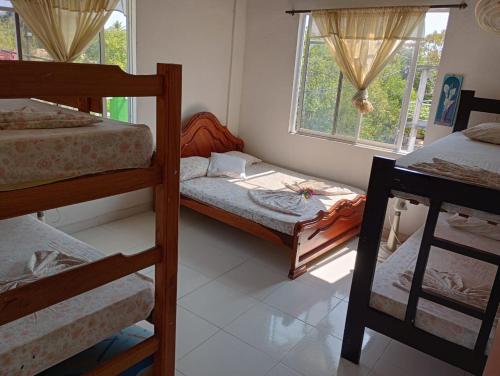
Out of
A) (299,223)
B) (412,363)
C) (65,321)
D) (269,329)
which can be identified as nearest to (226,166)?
(299,223)

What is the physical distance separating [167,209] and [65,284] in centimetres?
42

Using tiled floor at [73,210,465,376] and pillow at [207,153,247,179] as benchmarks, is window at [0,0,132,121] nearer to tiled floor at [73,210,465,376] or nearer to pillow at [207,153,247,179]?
pillow at [207,153,247,179]

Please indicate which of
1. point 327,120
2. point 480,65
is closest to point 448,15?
point 480,65

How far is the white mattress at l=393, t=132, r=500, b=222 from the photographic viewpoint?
71.3 inches

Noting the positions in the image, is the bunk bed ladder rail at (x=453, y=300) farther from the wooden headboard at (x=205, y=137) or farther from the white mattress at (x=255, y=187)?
the wooden headboard at (x=205, y=137)

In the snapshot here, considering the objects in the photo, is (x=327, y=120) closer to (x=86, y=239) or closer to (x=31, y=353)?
(x=86, y=239)

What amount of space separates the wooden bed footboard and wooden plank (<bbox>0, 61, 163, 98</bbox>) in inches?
79.0

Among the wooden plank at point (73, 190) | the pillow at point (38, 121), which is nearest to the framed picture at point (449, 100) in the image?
the wooden plank at point (73, 190)

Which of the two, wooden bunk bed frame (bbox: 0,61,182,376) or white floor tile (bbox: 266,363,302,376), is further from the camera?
white floor tile (bbox: 266,363,302,376)

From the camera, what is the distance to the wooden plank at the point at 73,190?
105 centimetres

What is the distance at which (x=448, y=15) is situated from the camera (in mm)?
3463

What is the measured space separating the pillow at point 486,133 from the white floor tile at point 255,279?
5.69 ft

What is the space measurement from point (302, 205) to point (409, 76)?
64.6 inches

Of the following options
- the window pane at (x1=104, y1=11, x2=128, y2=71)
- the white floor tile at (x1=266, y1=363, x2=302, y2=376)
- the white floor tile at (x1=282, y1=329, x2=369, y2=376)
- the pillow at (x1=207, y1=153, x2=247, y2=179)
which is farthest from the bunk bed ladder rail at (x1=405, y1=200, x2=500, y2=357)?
the window pane at (x1=104, y1=11, x2=128, y2=71)
